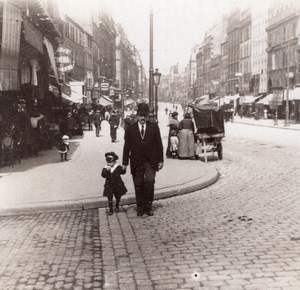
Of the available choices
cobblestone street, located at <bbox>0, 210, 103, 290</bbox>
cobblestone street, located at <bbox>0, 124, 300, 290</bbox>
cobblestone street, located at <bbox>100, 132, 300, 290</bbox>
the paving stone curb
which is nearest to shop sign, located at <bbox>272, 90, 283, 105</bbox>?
cobblestone street, located at <bbox>100, 132, 300, 290</bbox>

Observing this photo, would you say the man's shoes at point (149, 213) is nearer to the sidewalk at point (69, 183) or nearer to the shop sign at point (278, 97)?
the sidewalk at point (69, 183)

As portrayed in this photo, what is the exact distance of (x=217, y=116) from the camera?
54.9ft

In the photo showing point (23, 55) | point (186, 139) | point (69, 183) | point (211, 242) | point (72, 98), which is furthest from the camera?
point (72, 98)

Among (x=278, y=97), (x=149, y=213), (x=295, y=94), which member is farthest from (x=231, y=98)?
(x=149, y=213)

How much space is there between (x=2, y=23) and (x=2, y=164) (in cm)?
365

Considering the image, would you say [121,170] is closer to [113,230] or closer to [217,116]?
[113,230]

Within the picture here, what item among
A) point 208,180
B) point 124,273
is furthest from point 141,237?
point 208,180

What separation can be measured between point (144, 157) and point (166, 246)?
230 centimetres

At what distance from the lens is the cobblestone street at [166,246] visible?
4.98m

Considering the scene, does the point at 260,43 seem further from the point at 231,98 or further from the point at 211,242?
the point at 211,242

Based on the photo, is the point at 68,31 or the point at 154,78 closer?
the point at 154,78

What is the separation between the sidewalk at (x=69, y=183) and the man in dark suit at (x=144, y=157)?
97 centimetres

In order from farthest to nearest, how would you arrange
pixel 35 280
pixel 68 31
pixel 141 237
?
pixel 68 31
pixel 141 237
pixel 35 280

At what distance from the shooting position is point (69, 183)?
10742 mm
